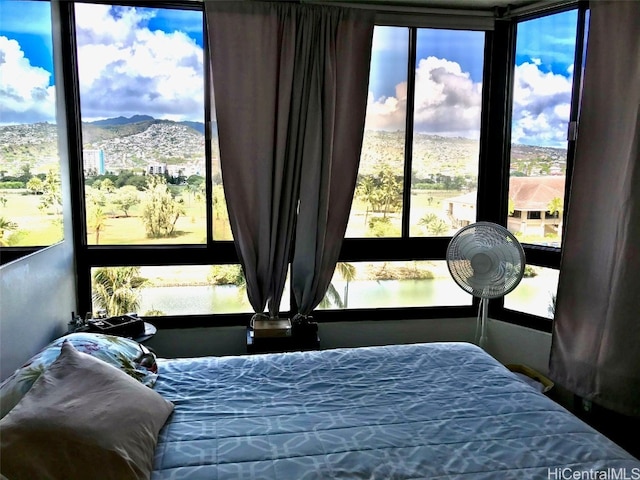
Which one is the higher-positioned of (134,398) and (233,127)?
(233,127)

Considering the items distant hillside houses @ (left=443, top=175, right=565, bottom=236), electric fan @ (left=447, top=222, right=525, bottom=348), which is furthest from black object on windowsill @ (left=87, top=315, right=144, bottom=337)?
distant hillside houses @ (left=443, top=175, right=565, bottom=236)

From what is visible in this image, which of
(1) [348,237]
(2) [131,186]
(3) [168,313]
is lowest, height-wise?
(3) [168,313]

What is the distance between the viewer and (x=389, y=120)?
316 centimetres

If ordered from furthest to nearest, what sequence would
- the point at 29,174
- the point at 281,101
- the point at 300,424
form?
the point at 281,101 → the point at 29,174 → the point at 300,424

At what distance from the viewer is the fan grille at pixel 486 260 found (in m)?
2.64

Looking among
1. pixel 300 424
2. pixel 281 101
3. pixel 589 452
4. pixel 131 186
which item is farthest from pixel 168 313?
pixel 589 452

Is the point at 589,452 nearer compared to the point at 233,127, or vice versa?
the point at 589,452

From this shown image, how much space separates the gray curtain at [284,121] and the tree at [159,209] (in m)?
0.39

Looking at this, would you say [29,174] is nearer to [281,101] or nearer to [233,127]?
[233,127]

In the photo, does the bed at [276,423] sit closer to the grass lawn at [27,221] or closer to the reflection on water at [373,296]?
the grass lawn at [27,221]

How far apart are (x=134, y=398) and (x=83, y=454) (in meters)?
0.31

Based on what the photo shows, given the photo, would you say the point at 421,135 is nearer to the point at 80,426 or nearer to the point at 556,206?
the point at 556,206

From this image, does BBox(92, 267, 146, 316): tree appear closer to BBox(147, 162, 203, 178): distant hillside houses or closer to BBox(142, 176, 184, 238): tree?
BBox(142, 176, 184, 238): tree

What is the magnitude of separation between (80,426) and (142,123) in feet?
6.52
